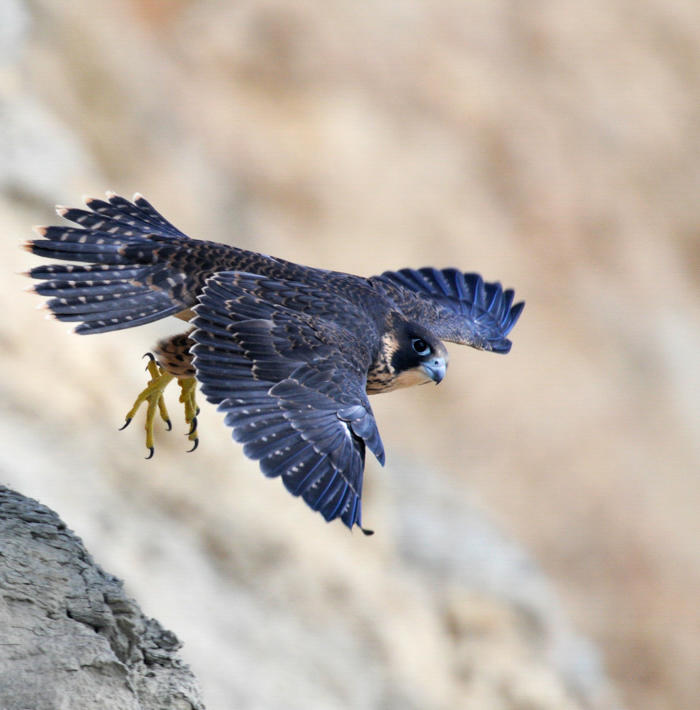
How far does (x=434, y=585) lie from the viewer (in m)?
10.7

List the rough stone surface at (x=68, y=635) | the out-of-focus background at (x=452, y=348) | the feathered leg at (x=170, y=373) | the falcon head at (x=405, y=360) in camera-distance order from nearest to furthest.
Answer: the rough stone surface at (x=68, y=635) < the feathered leg at (x=170, y=373) < the falcon head at (x=405, y=360) < the out-of-focus background at (x=452, y=348)

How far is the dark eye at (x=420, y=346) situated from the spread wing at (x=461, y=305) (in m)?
0.81

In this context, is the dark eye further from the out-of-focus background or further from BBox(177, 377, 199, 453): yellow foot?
the out-of-focus background

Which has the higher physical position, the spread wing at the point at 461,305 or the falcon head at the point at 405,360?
the spread wing at the point at 461,305

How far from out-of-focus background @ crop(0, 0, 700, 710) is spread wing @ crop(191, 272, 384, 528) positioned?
2585 mm

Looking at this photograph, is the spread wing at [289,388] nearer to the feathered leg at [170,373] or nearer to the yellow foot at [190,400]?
the feathered leg at [170,373]

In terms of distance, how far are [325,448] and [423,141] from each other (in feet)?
42.9

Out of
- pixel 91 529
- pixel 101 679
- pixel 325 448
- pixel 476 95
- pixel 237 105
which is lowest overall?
pixel 101 679

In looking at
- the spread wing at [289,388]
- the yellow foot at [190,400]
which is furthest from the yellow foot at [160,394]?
the spread wing at [289,388]

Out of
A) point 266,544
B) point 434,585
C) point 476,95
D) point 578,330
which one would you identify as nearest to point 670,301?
point 578,330

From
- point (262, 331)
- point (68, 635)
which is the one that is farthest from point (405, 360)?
point (68, 635)

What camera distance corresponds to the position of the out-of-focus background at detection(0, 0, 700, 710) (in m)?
8.59

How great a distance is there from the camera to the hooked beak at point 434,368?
19.5 ft

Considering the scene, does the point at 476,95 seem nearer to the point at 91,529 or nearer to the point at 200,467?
the point at 200,467
